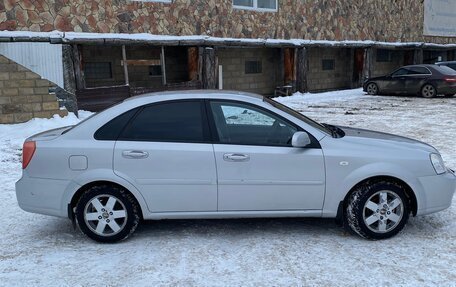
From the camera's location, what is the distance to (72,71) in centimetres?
1209

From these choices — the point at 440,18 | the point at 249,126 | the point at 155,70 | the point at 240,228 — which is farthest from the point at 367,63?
the point at 240,228

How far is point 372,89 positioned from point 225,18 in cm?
862

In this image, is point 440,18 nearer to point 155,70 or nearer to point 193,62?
point 193,62

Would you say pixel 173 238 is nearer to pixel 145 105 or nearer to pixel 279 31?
pixel 145 105

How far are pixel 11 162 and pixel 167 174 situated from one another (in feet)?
15.6

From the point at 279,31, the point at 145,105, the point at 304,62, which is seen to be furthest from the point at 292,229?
the point at 304,62

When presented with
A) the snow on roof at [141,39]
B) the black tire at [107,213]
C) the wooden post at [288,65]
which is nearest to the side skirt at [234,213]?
the black tire at [107,213]

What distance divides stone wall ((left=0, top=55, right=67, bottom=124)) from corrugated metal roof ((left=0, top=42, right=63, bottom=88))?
0.44 feet

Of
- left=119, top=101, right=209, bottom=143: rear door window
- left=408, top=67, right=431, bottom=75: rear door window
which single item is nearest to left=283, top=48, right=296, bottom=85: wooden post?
left=408, top=67, right=431, bottom=75: rear door window

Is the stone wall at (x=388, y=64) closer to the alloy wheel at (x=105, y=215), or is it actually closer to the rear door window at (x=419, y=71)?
the rear door window at (x=419, y=71)

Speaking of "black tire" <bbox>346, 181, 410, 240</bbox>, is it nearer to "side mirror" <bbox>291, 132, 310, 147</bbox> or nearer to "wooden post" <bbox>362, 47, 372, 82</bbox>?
"side mirror" <bbox>291, 132, 310, 147</bbox>

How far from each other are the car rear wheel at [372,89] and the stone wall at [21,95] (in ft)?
47.6

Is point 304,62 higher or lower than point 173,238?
higher

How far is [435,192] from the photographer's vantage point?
167 inches
